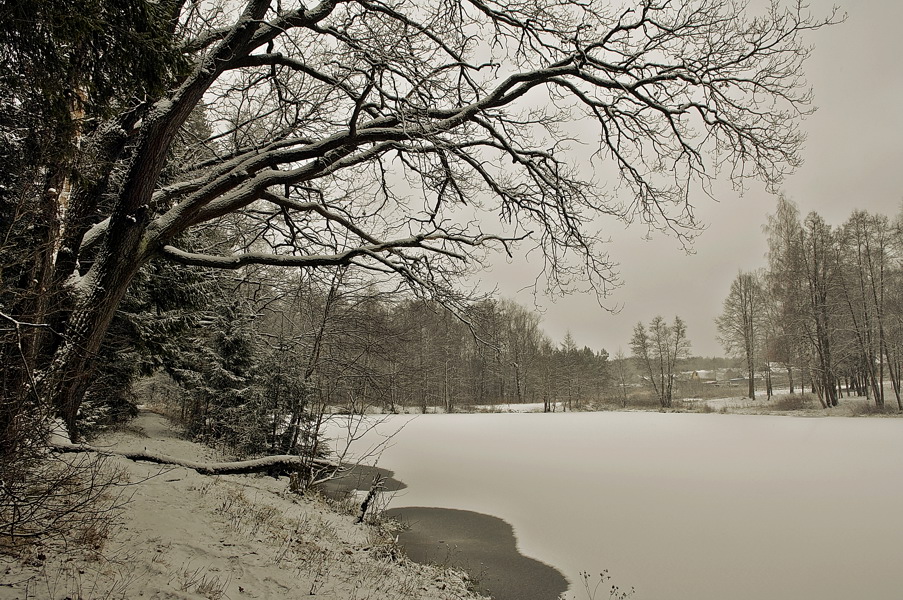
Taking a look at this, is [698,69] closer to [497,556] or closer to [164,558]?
[497,556]

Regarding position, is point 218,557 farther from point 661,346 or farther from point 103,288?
point 661,346

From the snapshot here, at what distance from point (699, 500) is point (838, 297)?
23.9 meters

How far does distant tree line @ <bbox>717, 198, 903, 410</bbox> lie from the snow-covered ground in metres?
25.8

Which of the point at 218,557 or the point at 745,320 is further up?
the point at 745,320

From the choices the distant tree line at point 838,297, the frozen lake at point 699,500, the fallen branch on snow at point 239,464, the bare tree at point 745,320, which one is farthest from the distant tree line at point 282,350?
the bare tree at point 745,320

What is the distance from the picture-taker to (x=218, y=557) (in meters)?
4.36

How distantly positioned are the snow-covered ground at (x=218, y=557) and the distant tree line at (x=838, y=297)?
1017 inches

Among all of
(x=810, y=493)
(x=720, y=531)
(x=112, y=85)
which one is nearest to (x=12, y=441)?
(x=112, y=85)

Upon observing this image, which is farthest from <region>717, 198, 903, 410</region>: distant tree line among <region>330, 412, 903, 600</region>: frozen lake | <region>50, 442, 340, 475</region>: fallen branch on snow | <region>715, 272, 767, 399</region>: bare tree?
<region>50, 442, 340, 475</region>: fallen branch on snow

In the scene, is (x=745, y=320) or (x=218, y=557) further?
(x=745, y=320)

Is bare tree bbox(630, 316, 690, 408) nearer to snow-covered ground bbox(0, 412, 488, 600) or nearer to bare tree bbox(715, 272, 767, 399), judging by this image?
bare tree bbox(715, 272, 767, 399)

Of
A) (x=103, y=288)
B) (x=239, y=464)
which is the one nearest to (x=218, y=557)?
(x=103, y=288)

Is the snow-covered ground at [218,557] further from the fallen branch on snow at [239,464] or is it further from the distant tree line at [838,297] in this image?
the distant tree line at [838,297]

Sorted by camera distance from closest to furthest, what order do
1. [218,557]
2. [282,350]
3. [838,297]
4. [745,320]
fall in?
[218,557] → [282,350] → [838,297] → [745,320]
